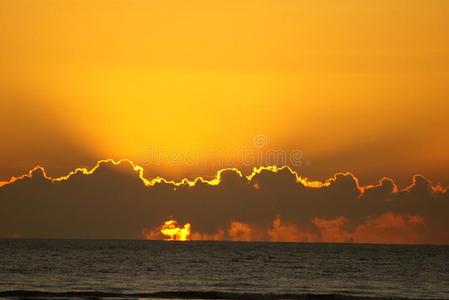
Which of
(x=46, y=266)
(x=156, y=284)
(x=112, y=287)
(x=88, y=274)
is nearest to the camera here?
(x=112, y=287)

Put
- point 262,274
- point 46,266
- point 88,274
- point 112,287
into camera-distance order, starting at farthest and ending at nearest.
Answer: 1. point 46,266
2. point 262,274
3. point 88,274
4. point 112,287

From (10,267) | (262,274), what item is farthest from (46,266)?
(262,274)

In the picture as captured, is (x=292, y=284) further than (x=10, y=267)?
No

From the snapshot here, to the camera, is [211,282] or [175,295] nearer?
[175,295]

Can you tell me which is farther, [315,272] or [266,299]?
[315,272]

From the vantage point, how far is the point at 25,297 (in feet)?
236

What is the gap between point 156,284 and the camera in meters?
95.4

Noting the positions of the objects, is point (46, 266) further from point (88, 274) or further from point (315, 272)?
point (315, 272)

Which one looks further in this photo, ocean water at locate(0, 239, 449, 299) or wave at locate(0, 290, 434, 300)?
ocean water at locate(0, 239, 449, 299)

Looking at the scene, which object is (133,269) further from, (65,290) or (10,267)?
(65,290)

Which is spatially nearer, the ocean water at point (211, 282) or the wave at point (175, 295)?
the wave at point (175, 295)

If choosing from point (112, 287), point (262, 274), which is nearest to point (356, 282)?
point (262, 274)

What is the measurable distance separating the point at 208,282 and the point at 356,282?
18864mm

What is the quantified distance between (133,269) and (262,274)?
18.9 metres
